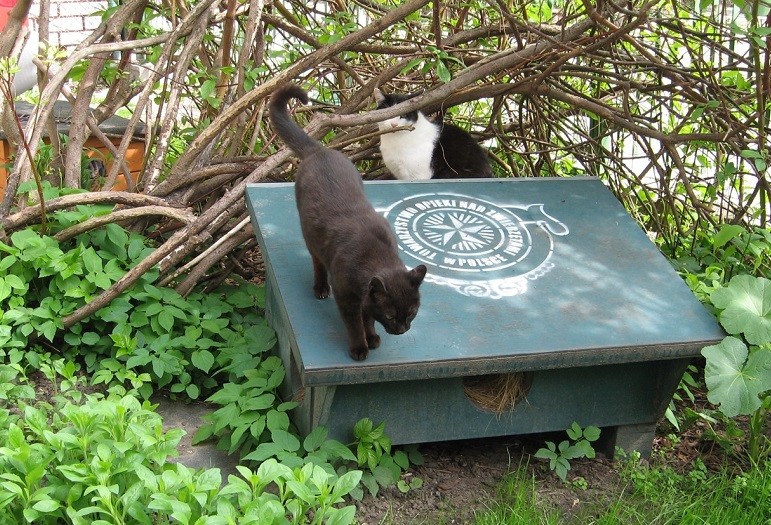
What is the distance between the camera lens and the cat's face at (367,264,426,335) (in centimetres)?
299

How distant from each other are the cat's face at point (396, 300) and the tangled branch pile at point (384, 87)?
1.38 meters

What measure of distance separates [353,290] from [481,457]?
1.14 meters

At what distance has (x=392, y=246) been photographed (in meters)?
3.25

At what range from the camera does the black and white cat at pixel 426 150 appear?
16.9 feet

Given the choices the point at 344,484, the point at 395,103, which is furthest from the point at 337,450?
the point at 395,103

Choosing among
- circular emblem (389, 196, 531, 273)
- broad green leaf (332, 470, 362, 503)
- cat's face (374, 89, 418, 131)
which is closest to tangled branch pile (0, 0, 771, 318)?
cat's face (374, 89, 418, 131)

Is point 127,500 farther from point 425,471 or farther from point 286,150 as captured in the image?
point 286,150

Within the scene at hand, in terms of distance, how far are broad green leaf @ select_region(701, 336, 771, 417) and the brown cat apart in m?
1.19

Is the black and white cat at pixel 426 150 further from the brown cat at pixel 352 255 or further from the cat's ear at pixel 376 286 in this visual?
the cat's ear at pixel 376 286

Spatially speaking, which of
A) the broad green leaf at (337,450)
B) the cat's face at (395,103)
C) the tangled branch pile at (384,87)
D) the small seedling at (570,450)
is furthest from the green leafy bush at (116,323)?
the cat's face at (395,103)

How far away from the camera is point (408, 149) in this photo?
17.0ft

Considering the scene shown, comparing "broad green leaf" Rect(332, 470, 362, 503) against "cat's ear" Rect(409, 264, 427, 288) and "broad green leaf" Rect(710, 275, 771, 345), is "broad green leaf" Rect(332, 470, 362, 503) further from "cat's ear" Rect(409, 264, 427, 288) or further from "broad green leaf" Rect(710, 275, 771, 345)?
"broad green leaf" Rect(710, 275, 771, 345)

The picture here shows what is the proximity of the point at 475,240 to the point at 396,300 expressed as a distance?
938 mm

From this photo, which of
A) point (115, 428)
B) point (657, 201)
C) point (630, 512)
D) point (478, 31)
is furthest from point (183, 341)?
point (657, 201)
